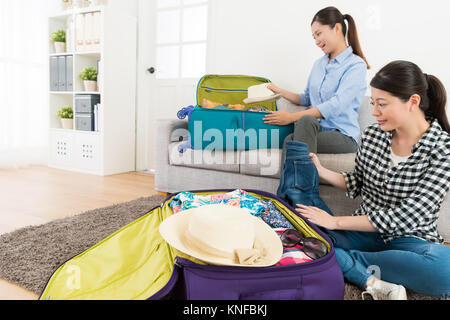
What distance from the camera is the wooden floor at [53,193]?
1734 millimetres

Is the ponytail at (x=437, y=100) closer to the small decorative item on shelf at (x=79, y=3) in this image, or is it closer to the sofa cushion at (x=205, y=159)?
the sofa cushion at (x=205, y=159)

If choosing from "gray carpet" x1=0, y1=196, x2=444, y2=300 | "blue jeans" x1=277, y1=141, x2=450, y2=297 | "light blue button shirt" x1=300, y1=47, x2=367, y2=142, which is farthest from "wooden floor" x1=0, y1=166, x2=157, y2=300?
"light blue button shirt" x1=300, y1=47, x2=367, y2=142

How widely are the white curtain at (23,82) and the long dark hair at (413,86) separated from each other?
305 cm

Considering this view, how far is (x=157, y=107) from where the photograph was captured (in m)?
3.13

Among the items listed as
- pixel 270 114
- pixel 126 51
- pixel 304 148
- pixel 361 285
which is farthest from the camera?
pixel 126 51

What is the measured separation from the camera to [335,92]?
181cm

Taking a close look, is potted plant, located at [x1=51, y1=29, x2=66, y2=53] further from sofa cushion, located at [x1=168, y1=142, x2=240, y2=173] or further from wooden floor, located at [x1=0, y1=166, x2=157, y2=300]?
sofa cushion, located at [x1=168, y1=142, x2=240, y2=173]

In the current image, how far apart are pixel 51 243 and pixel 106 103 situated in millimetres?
1730

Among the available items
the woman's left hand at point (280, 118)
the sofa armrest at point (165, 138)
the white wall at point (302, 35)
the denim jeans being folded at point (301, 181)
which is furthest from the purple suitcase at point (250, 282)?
the white wall at point (302, 35)

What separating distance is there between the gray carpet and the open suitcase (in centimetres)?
20
